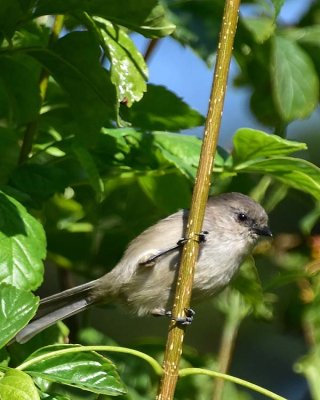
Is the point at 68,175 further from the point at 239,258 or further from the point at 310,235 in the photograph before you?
the point at 310,235

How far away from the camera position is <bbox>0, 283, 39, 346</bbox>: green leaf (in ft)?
7.29

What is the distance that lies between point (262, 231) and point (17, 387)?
A: 205cm

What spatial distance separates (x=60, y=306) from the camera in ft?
11.3

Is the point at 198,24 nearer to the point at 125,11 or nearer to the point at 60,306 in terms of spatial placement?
the point at 125,11

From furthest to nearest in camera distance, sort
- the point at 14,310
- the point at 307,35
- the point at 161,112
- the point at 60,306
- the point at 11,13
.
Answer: the point at 307,35 < the point at 60,306 < the point at 161,112 < the point at 11,13 < the point at 14,310

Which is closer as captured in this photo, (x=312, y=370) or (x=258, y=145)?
(x=258, y=145)

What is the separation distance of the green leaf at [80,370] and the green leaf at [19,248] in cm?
23

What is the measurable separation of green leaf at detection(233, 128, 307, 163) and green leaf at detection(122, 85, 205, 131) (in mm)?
420

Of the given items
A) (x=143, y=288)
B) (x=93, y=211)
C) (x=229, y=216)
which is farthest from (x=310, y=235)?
(x=93, y=211)

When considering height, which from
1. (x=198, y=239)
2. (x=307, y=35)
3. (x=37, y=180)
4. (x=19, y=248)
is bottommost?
(x=19, y=248)

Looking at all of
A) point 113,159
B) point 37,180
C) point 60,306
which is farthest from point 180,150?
point 60,306

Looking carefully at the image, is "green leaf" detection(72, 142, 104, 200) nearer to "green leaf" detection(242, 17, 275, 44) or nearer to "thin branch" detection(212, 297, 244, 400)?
"green leaf" detection(242, 17, 275, 44)

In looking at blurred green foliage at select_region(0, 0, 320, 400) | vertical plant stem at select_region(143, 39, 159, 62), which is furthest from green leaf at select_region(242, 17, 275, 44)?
vertical plant stem at select_region(143, 39, 159, 62)

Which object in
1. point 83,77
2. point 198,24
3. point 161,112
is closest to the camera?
point 83,77
